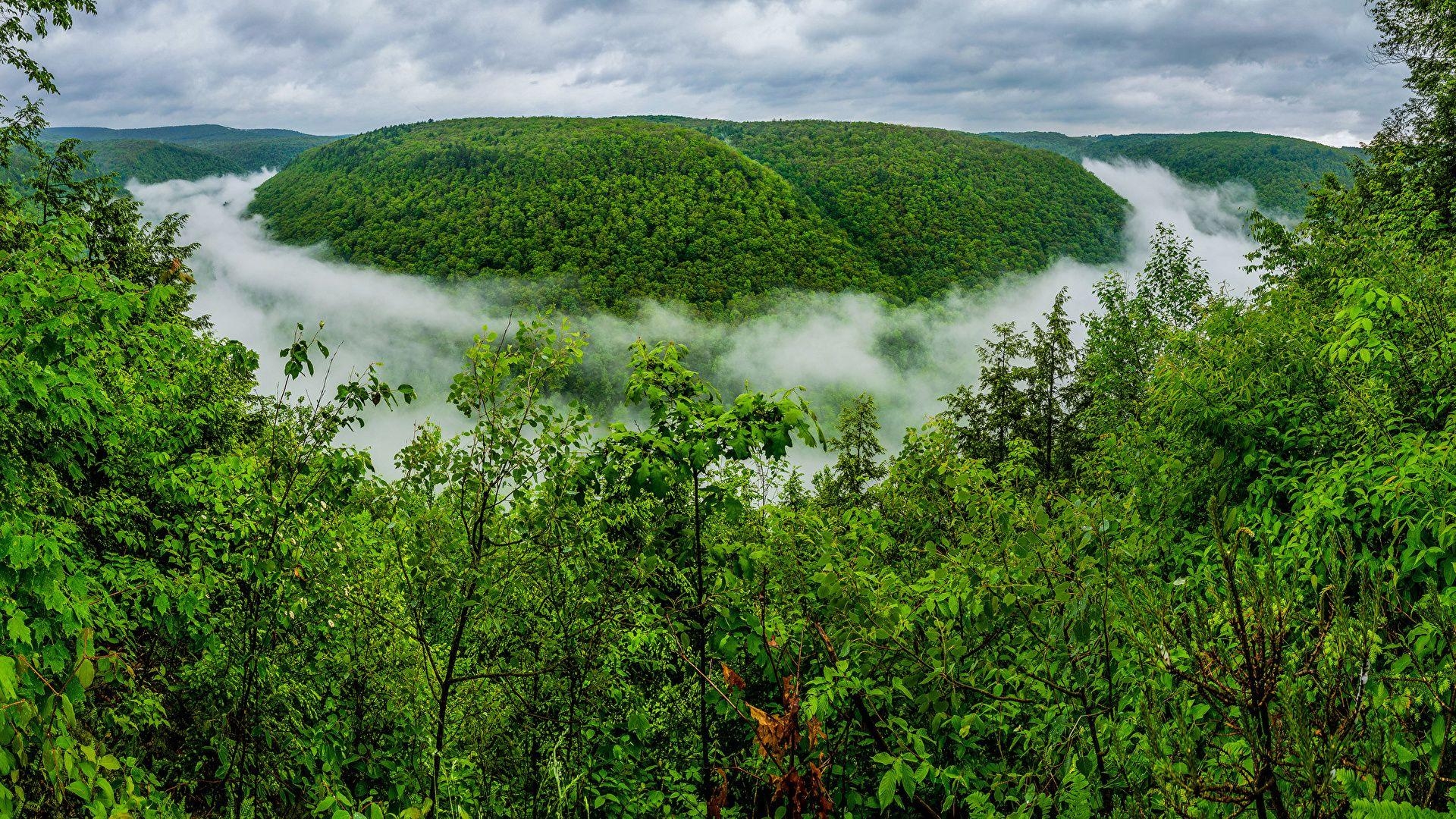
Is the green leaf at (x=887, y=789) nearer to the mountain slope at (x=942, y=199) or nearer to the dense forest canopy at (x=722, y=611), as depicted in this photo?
the dense forest canopy at (x=722, y=611)

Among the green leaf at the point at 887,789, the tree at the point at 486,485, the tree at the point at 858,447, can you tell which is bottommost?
the tree at the point at 858,447

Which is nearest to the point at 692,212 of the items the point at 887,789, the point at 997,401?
the point at 997,401

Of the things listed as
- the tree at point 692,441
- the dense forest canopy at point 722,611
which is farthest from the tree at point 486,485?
the tree at point 692,441

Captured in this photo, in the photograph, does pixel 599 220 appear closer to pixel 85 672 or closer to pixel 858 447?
pixel 858 447

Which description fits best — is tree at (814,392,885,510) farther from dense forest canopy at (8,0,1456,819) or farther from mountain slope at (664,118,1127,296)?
mountain slope at (664,118,1127,296)

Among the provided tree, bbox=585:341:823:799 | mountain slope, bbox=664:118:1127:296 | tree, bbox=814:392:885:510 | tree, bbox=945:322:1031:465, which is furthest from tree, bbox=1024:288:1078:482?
mountain slope, bbox=664:118:1127:296

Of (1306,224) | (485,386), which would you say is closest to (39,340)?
(485,386)

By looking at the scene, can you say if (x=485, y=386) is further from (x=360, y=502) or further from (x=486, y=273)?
(x=486, y=273)
